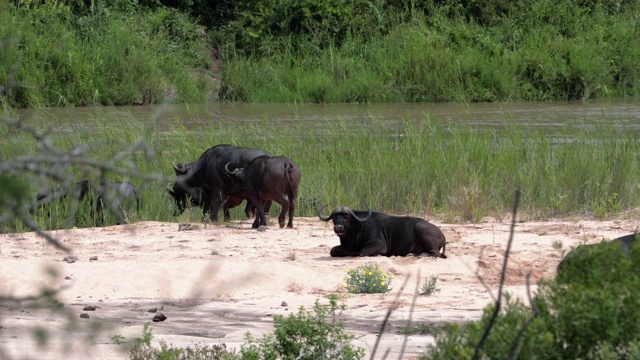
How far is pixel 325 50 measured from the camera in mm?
29766

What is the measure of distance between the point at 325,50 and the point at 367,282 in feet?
71.2

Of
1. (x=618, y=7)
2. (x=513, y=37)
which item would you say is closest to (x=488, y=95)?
(x=513, y=37)

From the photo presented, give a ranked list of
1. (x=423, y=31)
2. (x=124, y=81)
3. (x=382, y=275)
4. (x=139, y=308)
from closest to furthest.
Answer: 1. (x=139, y=308)
2. (x=382, y=275)
3. (x=124, y=81)
4. (x=423, y=31)

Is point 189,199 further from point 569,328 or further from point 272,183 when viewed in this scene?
point 569,328

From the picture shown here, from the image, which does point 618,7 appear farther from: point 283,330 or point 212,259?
point 283,330

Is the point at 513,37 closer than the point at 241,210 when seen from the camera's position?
No

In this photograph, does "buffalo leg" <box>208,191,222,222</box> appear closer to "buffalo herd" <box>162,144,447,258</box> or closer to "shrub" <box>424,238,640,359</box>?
"buffalo herd" <box>162,144,447,258</box>

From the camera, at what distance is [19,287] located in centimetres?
832

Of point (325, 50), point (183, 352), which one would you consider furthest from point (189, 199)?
point (325, 50)

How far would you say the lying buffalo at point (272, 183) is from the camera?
11.9 m

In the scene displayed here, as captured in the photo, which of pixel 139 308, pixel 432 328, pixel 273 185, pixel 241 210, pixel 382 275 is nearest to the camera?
pixel 432 328

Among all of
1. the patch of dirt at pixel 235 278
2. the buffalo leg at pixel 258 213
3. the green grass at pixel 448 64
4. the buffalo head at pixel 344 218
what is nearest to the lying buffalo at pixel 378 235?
the buffalo head at pixel 344 218

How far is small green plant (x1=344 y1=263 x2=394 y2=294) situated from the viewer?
8492 millimetres

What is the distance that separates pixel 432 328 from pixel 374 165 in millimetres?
6580
